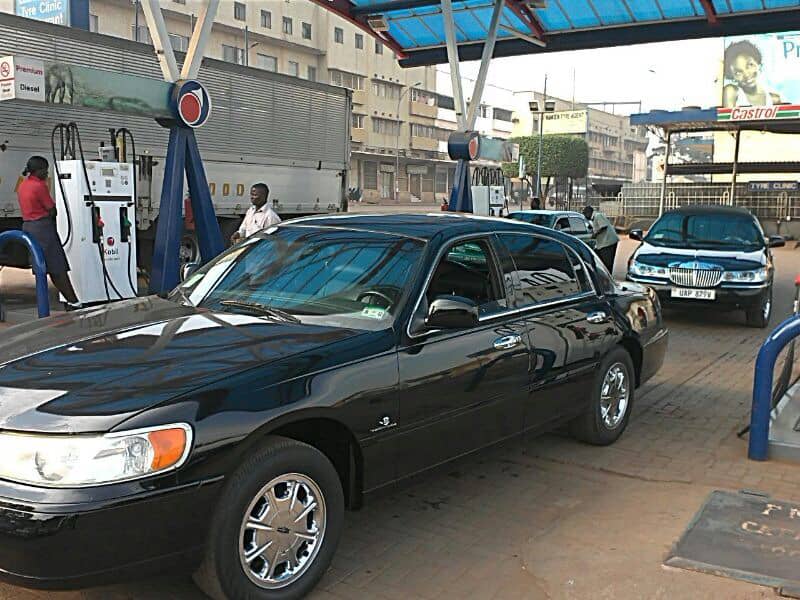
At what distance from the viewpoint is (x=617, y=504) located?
473cm

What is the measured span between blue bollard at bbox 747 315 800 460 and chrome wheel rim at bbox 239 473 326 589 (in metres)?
3.25

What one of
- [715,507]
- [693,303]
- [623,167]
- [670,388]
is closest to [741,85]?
[693,303]

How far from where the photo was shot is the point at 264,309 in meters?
4.25

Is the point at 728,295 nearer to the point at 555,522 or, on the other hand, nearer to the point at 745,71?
the point at 555,522

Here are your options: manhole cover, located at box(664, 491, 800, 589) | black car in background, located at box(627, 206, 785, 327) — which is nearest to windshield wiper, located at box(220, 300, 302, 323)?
manhole cover, located at box(664, 491, 800, 589)

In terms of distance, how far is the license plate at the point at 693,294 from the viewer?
1050cm

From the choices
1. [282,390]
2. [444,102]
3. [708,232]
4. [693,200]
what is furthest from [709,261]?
[444,102]

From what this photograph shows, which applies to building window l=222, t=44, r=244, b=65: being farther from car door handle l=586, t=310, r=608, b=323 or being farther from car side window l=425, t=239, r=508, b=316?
car side window l=425, t=239, r=508, b=316

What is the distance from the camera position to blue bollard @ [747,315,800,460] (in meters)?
5.25

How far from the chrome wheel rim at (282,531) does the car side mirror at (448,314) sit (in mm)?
1061

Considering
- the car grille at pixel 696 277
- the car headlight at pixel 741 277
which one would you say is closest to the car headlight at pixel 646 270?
the car grille at pixel 696 277

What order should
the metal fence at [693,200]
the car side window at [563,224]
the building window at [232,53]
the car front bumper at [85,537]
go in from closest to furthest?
1. the car front bumper at [85,537]
2. the car side window at [563,224]
3. the metal fence at [693,200]
4. the building window at [232,53]

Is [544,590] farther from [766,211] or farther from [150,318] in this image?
[766,211]

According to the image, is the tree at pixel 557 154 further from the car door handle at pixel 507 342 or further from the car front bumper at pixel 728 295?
the car door handle at pixel 507 342
